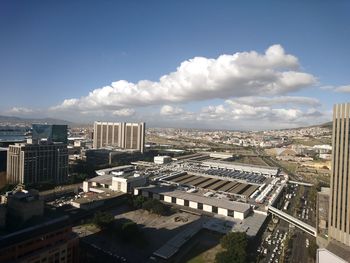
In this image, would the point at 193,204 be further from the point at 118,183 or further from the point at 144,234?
the point at 118,183

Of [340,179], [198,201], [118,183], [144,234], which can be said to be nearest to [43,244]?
[144,234]

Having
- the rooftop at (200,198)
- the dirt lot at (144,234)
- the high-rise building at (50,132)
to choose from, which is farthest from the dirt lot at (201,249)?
the high-rise building at (50,132)

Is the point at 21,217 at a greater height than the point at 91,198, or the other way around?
the point at 21,217

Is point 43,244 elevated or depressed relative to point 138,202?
elevated

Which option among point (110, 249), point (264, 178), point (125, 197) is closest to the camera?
point (110, 249)

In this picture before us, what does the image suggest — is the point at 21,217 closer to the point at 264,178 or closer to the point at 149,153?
the point at 264,178

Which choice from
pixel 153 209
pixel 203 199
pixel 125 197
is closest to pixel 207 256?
pixel 153 209
